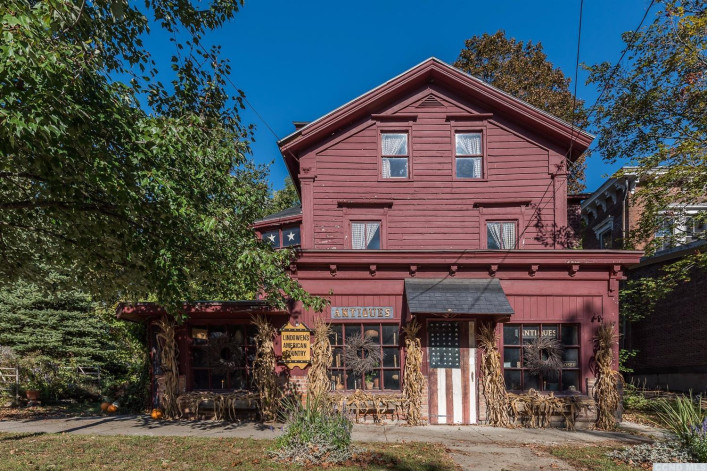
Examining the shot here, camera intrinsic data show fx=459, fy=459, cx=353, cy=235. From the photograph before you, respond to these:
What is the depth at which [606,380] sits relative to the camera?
11148 millimetres

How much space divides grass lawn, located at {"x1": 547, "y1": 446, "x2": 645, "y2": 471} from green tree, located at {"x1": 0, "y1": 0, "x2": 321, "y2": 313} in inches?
224

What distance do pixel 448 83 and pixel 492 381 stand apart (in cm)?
875

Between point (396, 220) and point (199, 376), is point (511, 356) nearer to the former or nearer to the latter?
point (396, 220)

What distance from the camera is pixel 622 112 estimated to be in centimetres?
1505

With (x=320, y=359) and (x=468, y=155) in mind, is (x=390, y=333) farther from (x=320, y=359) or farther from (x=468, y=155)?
(x=468, y=155)

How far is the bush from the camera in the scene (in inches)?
289

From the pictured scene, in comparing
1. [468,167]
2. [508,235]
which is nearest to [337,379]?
[508,235]

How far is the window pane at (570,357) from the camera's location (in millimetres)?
11633

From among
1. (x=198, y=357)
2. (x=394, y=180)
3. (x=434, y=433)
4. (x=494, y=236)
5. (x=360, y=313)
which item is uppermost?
(x=394, y=180)

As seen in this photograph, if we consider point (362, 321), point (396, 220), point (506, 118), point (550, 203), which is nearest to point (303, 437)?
point (362, 321)

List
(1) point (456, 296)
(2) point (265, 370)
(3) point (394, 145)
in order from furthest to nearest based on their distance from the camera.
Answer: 1. (3) point (394, 145)
2. (2) point (265, 370)
3. (1) point (456, 296)

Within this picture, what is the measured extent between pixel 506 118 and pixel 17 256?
12861mm

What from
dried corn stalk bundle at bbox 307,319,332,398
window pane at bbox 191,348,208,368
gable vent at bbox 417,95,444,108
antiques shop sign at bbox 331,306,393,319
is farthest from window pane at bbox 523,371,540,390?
window pane at bbox 191,348,208,368

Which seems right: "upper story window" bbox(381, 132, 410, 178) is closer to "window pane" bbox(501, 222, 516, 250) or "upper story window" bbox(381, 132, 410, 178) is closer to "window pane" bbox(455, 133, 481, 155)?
"window pane" bbox(455, 133, 481, 155)
